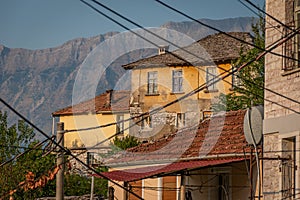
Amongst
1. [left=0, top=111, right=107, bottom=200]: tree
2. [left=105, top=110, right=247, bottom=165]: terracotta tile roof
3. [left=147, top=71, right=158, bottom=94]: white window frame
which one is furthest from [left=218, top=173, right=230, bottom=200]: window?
[left=147, top=71, right=158, bottom=94]: white window frame

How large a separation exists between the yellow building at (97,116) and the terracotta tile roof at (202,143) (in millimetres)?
49603

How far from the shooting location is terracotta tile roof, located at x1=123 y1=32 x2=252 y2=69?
65.2m

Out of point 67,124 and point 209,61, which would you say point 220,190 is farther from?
point 67,124

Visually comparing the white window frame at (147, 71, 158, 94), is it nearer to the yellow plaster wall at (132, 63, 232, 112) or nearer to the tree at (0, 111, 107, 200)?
the yellow plaster wall at (132, 63, 232, 112)

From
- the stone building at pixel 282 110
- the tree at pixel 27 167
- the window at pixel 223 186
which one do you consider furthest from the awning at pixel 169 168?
the tree at pixel 27 167

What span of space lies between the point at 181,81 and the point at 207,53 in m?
2.77

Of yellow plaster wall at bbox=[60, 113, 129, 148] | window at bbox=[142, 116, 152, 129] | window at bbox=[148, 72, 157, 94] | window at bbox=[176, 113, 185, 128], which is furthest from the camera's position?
yellow plaster wall at bbox=[60, 113, 129, 148]

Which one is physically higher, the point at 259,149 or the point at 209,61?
the point at 209,61

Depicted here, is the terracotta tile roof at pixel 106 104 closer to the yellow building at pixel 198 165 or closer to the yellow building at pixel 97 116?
the yellow building at pixel 97 116

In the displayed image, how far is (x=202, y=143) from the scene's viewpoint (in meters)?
26.1

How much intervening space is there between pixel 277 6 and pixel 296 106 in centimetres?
228

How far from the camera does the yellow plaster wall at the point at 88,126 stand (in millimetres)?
80812

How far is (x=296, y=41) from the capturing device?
20.0 metres

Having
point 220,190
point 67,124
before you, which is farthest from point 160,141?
point 67,124
